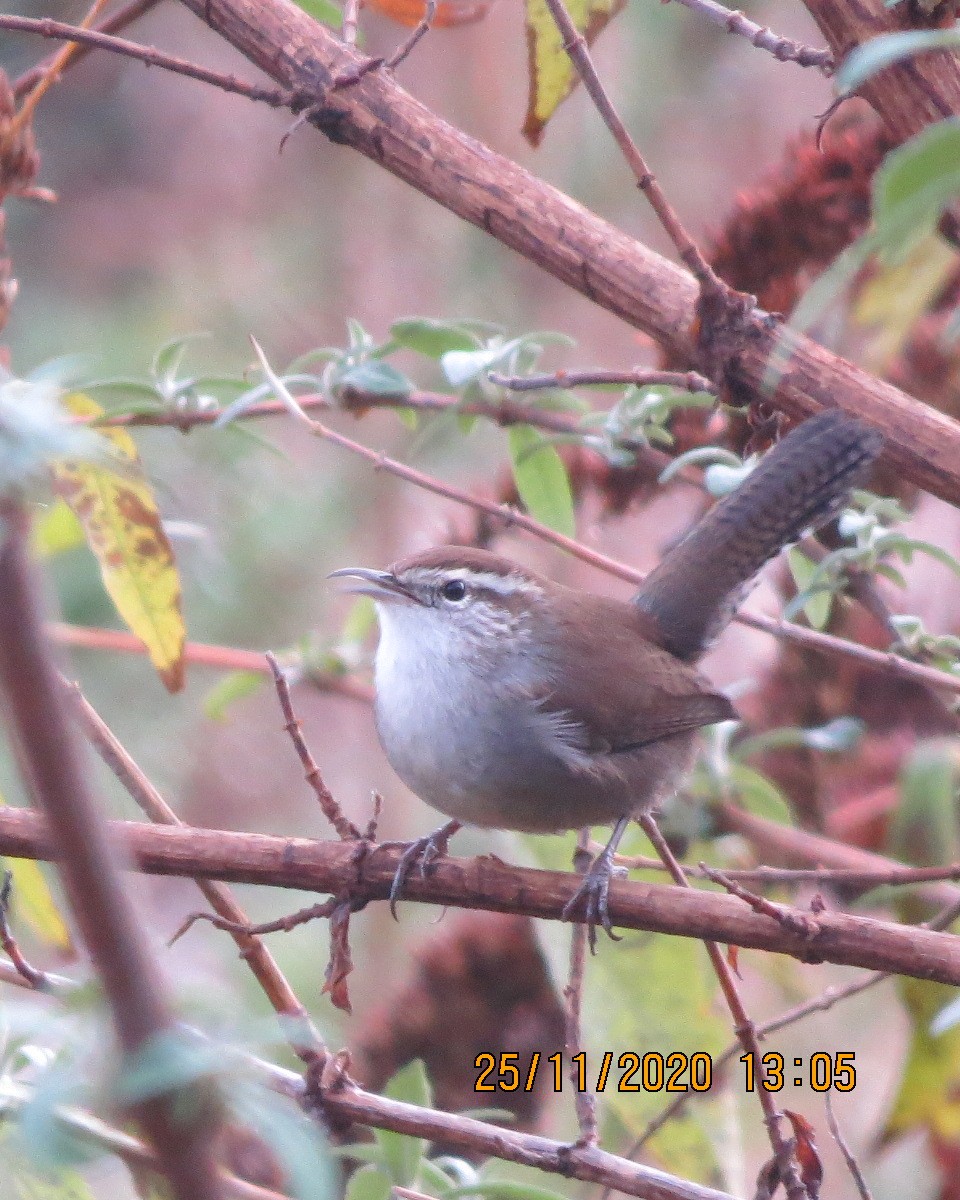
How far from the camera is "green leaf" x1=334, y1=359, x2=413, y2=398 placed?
Answer: 99.0 inches

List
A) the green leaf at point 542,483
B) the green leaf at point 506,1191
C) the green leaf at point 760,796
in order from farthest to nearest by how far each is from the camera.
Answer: the green leaf at point 760,796 < the green leaf at point 542,483 < the green leaf at point 506,1191

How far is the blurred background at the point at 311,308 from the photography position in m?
5.41

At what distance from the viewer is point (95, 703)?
5680 mm

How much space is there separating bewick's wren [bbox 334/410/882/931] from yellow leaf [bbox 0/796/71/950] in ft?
2.34

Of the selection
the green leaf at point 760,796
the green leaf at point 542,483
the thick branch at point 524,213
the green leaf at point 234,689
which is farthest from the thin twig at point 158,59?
the green leaf at point 760,796

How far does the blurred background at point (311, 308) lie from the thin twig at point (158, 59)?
7.13 feet

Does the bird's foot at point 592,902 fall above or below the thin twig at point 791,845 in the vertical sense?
below

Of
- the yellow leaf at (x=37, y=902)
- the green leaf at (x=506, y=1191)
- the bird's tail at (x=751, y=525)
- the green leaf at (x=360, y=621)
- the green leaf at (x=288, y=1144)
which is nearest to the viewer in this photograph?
the green leaf at (x=288, y=1144)

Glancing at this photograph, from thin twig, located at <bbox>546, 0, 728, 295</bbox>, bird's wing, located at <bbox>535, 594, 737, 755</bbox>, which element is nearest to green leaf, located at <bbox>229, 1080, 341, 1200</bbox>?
thin twig, located at <bbox>546, 0, 728, 295</bbox>

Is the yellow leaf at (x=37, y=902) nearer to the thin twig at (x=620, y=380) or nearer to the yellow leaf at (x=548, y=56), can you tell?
the thin twig at (x=620, y=380)

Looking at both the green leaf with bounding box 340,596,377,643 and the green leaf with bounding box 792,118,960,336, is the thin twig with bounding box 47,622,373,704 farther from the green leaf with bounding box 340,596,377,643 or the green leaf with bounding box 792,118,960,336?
the green leaf with bounding box 792,118,960,336

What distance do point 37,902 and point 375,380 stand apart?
1.11 meters

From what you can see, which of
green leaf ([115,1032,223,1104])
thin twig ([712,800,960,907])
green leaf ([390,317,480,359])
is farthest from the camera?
thin twig ([712,800,960,907])

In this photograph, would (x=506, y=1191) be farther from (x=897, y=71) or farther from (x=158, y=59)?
(x=158, y=59)
